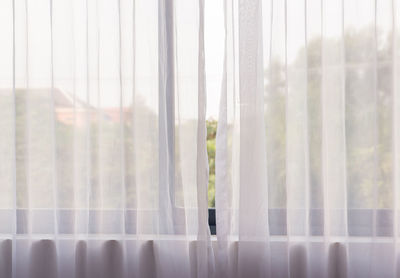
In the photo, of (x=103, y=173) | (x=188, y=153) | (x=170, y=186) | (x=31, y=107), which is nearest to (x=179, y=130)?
(x=188, y=153)

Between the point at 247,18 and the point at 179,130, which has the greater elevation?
the point at 247,18

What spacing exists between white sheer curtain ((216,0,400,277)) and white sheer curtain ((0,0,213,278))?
157 mm

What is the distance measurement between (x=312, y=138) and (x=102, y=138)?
0.86 metres

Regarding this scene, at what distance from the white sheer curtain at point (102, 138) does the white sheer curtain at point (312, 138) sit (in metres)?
0.16

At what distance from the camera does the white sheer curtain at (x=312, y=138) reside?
178cm

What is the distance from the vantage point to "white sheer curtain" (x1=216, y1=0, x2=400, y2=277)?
178 cm

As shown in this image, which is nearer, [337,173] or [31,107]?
[337,173]

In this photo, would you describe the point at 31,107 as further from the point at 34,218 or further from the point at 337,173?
the point at 337,173

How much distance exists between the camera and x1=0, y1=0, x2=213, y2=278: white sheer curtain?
1.86 meters

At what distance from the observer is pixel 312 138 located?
1812 millimetres

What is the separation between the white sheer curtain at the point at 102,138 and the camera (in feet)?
6.11

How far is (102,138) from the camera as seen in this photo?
1.89 m

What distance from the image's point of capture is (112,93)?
6.19 ft

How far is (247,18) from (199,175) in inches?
26.2
